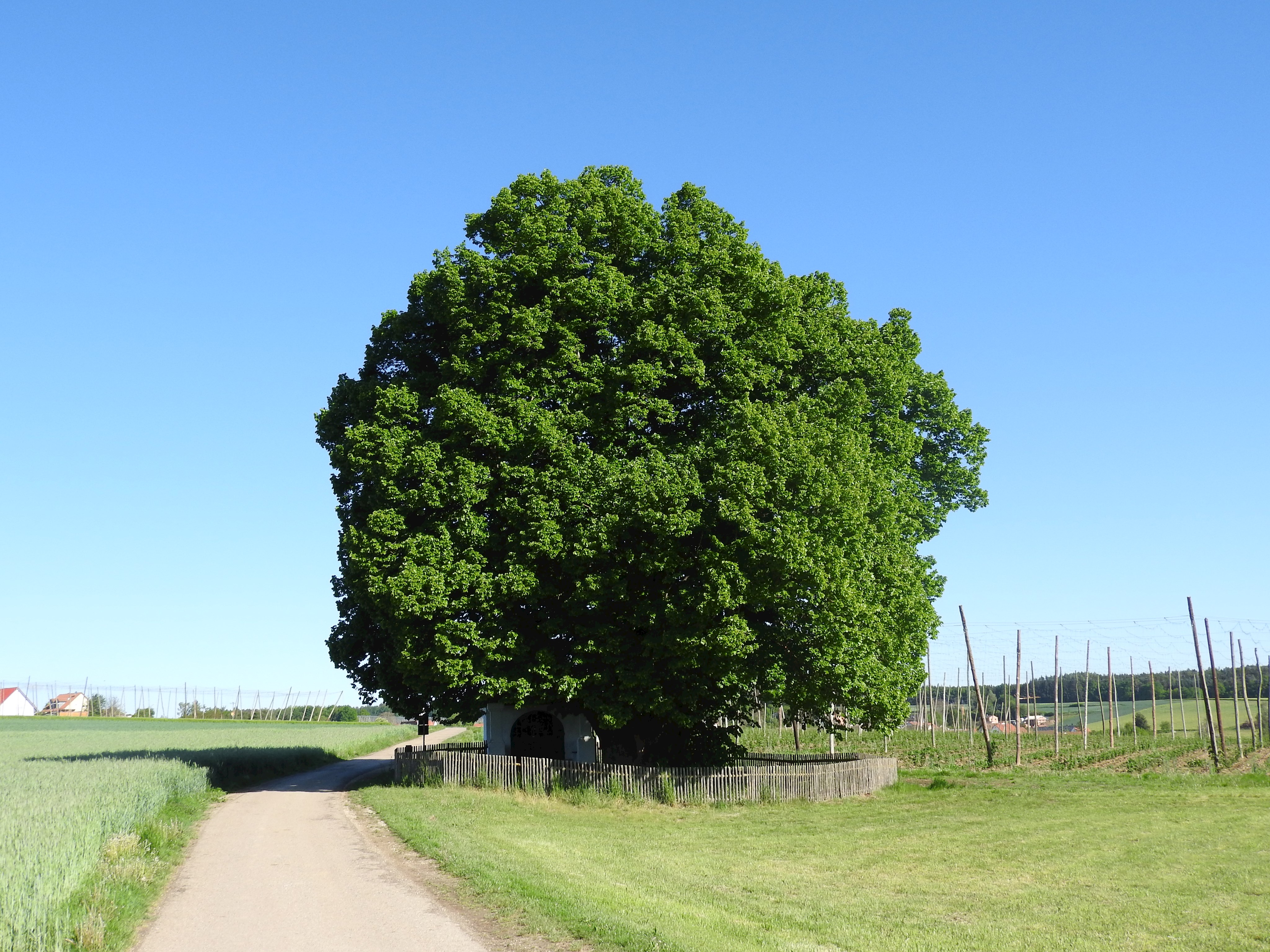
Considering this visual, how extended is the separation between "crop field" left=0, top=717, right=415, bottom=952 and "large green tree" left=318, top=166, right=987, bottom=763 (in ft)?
20.7

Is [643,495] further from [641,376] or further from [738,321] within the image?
[738,321]

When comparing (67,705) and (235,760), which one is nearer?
(235,760)

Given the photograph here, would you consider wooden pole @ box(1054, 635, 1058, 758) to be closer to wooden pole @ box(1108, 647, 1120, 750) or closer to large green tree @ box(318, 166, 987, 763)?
wooden pole @ box(1108, 647, 1120, 750)

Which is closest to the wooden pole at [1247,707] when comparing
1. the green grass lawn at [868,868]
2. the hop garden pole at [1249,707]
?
the hop garden pole at [1249,707]

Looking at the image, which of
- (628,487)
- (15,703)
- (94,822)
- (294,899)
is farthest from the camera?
(15,703)

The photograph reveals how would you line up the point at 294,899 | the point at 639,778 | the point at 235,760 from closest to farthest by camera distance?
1. the point at 294,899
2. the point at 639,778
3. the point at 235,760

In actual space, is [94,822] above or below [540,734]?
above

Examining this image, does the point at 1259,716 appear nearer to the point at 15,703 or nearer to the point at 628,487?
the point at 628,487

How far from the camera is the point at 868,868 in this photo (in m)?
18.0

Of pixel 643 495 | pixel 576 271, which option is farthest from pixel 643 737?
pixel 576 271

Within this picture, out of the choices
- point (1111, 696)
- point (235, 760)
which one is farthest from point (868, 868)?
point (1111, 696)

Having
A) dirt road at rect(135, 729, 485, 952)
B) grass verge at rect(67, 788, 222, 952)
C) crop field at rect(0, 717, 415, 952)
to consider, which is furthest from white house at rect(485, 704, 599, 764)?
grass verge at rect(67, 788, 222, 952)

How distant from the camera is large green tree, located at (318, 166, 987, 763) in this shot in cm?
2561

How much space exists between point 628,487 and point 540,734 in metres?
12.1
